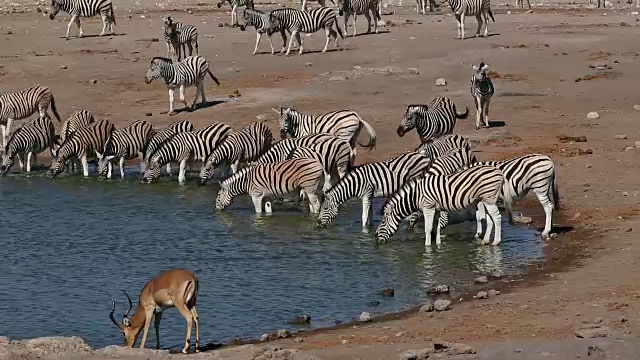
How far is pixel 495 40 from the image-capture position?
94.8 feet

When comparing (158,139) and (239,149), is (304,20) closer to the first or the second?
(158,139)

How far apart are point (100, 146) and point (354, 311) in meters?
8.46

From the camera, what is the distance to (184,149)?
18.7 metres

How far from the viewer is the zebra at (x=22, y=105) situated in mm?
21328

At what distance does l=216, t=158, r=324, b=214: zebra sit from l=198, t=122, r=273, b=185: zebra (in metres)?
1.58

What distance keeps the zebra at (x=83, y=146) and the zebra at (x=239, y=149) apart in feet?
6.36

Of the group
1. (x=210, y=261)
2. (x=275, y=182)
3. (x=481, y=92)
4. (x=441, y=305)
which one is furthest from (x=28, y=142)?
(x=441, y=305)

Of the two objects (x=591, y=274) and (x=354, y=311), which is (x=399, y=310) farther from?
(x=591, y=274)

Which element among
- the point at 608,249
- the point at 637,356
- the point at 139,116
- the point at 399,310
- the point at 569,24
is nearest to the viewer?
the point at 637,356

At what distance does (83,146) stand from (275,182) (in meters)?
4.23

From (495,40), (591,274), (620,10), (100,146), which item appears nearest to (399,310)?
(591,274)

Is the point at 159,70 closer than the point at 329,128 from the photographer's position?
No

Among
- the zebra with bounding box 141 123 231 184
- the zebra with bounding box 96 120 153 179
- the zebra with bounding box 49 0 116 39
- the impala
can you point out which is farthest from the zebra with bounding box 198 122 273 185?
the zebra with bounding box 49 0 116 39

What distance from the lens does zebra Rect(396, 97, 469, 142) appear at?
18469 mm
